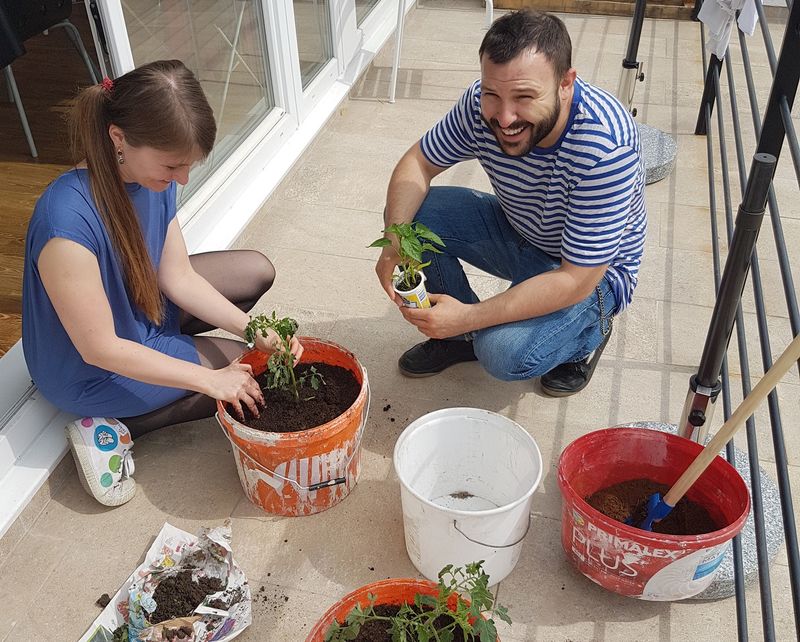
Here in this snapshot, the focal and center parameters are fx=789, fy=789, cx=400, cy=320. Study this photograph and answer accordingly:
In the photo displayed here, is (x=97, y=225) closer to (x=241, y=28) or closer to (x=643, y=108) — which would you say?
(x=241, y=28)

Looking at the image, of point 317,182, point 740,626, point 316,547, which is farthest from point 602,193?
point 317,182

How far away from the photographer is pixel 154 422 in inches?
85.1

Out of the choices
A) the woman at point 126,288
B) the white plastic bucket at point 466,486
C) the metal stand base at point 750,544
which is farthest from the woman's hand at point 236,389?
the metal stand base at point 750,544

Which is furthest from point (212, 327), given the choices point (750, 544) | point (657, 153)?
point (657, 153)

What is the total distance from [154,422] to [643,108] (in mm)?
3042

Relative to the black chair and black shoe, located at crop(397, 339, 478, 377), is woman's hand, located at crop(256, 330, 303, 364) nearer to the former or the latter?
black shoe, located at crop(397, 339, 478, 377)

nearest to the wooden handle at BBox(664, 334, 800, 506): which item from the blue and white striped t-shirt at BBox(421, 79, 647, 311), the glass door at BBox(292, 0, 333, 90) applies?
the blue and white striped t-shirt at BBox(421, 79, 647, 311)

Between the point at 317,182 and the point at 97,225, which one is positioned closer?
the point at 97,225

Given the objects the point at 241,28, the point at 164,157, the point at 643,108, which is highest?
the point at 164,157

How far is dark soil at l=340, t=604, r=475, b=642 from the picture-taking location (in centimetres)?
155

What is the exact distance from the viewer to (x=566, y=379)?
94.0 inches

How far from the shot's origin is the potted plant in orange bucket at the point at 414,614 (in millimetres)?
1436

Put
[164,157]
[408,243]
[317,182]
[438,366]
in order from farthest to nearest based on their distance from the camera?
[317,182] < [438,366] < [408,243] < [164,157]

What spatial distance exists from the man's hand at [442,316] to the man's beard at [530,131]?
1.32ft
